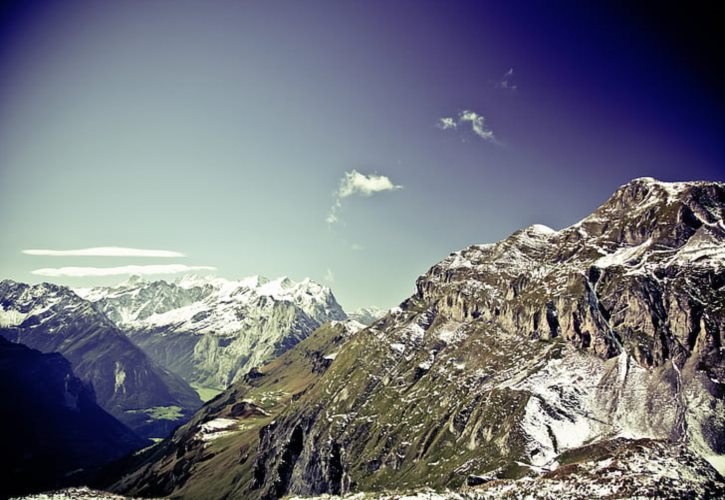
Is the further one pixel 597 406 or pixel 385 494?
pixel 597 406

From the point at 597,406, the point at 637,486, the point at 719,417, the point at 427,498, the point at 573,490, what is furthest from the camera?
the point at 597,406

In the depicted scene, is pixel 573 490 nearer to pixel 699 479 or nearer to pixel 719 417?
pixel 699 479

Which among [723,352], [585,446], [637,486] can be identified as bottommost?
[585,446]

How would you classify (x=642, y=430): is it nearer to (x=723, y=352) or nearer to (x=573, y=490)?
(x=723, y=352)

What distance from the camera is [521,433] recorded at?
194m

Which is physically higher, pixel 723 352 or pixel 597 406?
pixel 723 352

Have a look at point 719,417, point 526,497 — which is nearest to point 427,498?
point 526,497

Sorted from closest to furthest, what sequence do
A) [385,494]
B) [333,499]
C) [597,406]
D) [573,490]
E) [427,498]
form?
1. [573,490]
2. [427,498]
3. [385,494]
4. [333,499]
5. [597,406]

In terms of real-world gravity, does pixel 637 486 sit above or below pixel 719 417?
above

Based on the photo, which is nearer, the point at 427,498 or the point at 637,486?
the point at 637,486

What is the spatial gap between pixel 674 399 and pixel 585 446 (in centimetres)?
4799

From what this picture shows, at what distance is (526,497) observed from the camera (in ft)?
194

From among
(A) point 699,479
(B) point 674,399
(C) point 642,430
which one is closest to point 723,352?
(B) point 674,399

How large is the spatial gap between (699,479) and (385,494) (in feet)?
152
